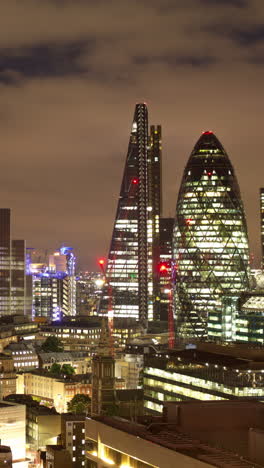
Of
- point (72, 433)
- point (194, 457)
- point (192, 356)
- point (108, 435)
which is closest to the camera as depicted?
point (194, 457)

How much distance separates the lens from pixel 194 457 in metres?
50.0

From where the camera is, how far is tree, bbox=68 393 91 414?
150100mm

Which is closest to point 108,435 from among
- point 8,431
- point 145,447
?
point 145,447

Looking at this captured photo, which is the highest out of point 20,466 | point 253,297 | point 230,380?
point 253,297

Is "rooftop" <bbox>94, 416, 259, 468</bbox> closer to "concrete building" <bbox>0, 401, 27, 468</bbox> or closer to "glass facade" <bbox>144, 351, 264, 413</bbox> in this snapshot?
"glass facade" <bbox>144, 351, 264, 413</bbox>

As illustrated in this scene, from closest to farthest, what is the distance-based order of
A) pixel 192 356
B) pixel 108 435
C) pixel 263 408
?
pixel 108 435
pixel 263 408
pixel 192 356

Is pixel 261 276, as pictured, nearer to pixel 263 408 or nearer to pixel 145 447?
pixel 263 408

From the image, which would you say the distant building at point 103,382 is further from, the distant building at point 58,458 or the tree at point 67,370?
the tree at point 67,370

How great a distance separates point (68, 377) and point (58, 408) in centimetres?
943

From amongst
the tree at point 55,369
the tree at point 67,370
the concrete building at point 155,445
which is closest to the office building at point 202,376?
the concrete building at point 155,445

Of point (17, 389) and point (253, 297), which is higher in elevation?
point (253, 297)

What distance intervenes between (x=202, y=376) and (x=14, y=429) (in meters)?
20.0

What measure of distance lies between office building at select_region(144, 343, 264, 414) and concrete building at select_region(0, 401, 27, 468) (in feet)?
48.5

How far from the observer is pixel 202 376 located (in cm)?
12481
